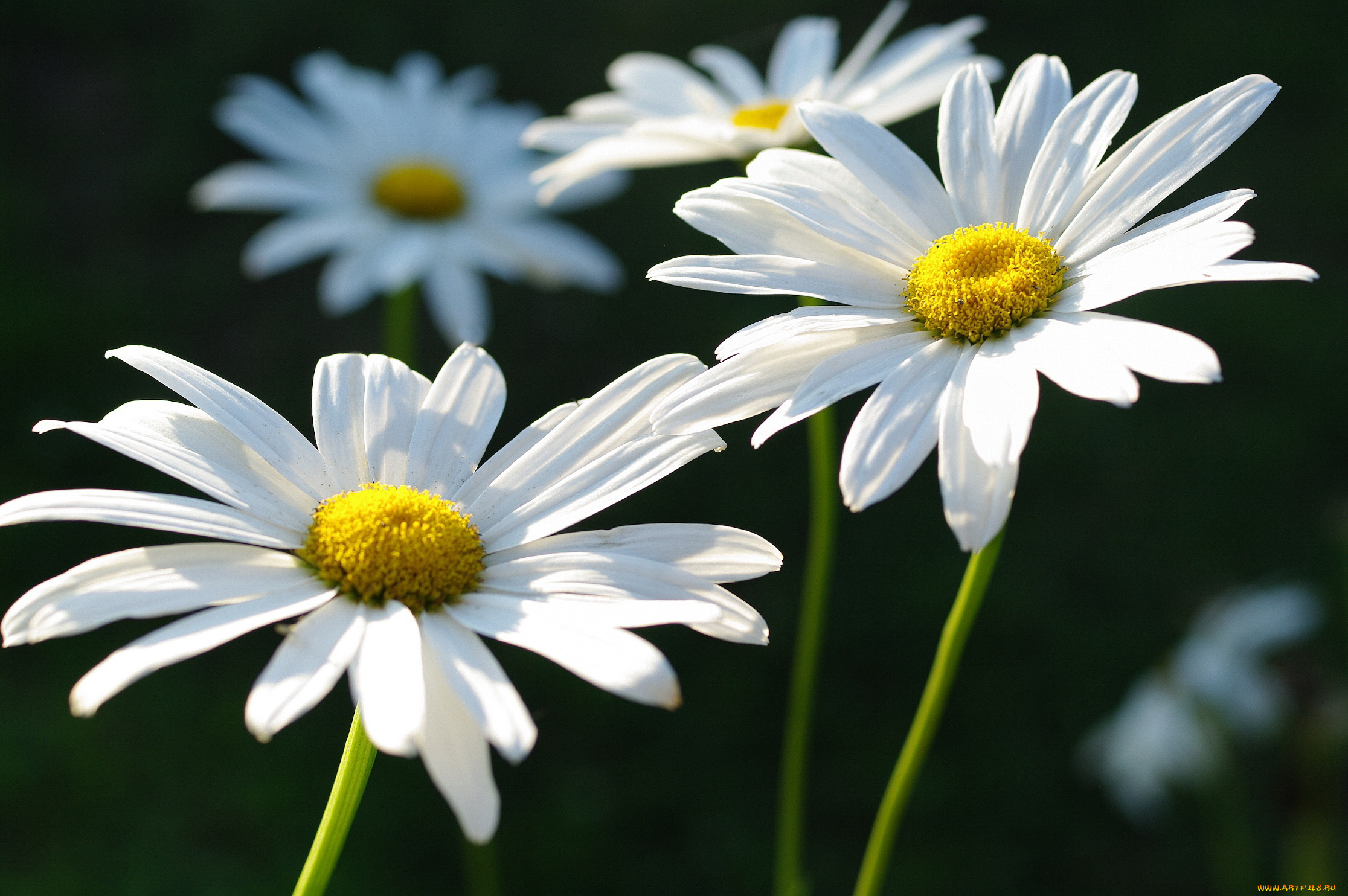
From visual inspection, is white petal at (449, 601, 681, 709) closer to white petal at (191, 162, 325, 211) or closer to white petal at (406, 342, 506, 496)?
white petal at (406, 342, 506, 496)

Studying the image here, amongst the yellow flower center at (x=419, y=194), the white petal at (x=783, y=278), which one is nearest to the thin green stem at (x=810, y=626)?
the white petal at (x=783, y=278)

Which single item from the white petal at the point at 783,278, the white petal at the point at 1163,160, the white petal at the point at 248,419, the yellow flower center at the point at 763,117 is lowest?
the white petal at the point at 248,419

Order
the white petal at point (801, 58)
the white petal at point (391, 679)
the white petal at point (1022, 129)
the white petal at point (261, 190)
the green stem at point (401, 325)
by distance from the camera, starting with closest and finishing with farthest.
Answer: the white petal at point (391, 679) → the white petal at point (1022, 129) → the white petal at point (801, 58) → the green stem at point (401, 325) → the white petal at point (261, 190)

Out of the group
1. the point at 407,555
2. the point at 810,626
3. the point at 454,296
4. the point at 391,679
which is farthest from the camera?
the point at 454,296

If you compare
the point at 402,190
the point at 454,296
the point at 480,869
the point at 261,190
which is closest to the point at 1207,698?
the point at 480,869

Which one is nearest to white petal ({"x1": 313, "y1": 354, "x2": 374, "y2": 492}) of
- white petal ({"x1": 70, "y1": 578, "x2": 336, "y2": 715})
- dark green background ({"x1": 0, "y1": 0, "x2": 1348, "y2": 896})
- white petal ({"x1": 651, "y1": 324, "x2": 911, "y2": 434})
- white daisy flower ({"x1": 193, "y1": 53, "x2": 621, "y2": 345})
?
white petal ({"x1": 70, "y1": 578, "x2": 336, "y2": 715})

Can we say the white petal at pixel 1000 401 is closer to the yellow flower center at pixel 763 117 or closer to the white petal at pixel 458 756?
the white petal at pixel 458 756

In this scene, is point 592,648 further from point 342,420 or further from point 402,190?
point 402,190
